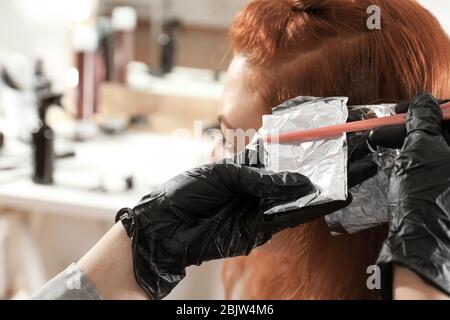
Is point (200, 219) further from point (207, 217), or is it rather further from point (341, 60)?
point (341, 60)

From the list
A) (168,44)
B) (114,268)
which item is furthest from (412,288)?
(168,44)

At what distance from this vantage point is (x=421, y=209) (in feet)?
2.10

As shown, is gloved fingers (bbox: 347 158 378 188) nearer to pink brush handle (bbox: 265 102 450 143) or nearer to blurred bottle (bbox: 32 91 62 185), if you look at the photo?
pink brush handle (bbox: 265 102 450 143)

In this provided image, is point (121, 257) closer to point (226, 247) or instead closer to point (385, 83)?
point (226, 247)

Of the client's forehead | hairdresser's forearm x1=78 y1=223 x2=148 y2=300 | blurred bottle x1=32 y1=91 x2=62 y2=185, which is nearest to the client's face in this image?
the client's forehead

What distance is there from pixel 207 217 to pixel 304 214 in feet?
0.39

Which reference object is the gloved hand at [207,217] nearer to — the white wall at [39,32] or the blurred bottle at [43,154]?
the blurred bottle at [43,154]

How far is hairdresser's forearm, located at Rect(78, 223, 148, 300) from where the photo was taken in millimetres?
740

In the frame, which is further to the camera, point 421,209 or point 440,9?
point 440,9

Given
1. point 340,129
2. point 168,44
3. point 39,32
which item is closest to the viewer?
point 340,129

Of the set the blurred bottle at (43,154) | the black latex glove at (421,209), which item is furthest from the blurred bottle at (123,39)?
the black latex glove at (421,209)

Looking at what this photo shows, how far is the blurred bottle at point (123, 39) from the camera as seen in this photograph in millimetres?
2037

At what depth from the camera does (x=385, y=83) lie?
0.91m
